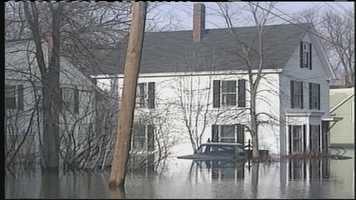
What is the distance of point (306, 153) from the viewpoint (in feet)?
→ 34.3

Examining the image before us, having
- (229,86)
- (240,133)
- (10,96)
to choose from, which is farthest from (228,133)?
(10,96)

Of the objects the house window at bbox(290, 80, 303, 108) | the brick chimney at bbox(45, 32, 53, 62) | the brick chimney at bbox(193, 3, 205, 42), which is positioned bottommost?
the house window at bbox(290, 80, 303, 108)

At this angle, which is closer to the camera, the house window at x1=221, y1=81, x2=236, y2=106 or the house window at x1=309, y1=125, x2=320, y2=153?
the house window at x1=309, y1=125, x2=320, y2=153

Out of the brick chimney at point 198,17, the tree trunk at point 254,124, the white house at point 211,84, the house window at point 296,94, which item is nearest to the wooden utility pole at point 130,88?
the brick chimney at point 198,17

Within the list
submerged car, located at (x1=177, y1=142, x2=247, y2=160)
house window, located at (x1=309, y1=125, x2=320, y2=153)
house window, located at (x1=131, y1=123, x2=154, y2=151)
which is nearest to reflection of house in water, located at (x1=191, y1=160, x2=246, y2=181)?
submerged car, located at (x1=177, y1=142, x2=247, y2=160)

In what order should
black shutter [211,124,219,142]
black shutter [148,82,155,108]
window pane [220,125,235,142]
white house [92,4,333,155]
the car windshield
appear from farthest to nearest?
black shutter [148,82,155,108]
white house [92,4,333,155]
window pane [220,125,235,142]
black shutter [211,124,219,142]
the car windshield

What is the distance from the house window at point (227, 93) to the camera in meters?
11.3

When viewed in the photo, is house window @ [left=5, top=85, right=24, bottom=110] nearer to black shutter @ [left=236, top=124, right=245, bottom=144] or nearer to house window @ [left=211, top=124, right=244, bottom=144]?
house window @ [left=211, top=124, right=244, bottom=144]

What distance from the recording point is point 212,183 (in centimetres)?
820

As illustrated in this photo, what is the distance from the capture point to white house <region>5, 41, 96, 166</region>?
Result: 10031 mm

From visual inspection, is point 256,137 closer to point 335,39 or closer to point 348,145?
point 348,145

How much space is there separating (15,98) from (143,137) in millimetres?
2222

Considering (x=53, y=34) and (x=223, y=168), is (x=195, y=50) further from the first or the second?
(x=223, y=168)

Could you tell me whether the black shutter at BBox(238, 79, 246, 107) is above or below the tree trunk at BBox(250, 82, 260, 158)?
above
